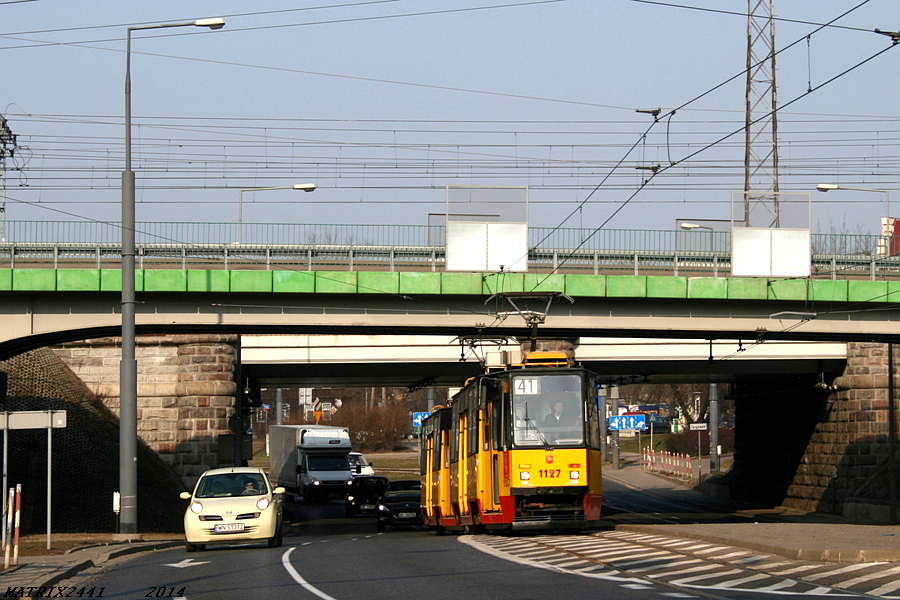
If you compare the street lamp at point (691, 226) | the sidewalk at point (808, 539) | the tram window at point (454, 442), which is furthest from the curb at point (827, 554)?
the street lamp at point (691, 226)

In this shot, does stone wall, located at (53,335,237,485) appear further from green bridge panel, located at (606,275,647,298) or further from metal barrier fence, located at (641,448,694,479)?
metal barrier fence, located at (641,448,694,479)

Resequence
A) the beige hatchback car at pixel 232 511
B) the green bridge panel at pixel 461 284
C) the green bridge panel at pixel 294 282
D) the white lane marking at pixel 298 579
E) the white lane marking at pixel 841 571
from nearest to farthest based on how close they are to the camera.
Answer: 1. the white lane marking at pixel 298 579
2. the white lane marking at pixel 841 571
3. the beige hatchback car at pixel 232 511
4. the green bridge panel at pixel 294 282
5. the green bridge panel at pixel 461 284

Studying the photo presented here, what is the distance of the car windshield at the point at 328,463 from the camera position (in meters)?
50.6

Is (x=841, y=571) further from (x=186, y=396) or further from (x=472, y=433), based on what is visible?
(x=186, y=396)

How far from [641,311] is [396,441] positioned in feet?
209

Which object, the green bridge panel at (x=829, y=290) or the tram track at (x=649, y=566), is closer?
the tram track at (x=649, y=566)

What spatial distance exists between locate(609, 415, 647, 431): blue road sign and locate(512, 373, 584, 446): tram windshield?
3809cm

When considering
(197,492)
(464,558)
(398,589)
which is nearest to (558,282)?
(197,492)

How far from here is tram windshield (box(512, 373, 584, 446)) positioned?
19.1 metres

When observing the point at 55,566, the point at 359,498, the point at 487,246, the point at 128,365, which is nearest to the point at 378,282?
the point at 487,246

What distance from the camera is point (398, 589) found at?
11.4m

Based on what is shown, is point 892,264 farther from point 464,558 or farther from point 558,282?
point 464,558

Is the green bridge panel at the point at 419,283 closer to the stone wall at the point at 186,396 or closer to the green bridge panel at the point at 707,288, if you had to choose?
the green bridge panel at the point at 707,288

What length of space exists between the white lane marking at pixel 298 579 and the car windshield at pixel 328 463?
3351 centimetres
